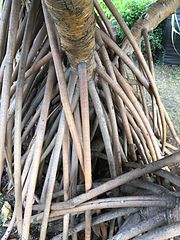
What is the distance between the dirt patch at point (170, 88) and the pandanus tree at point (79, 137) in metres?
1.07

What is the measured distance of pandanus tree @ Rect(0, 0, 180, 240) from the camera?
2.90ft

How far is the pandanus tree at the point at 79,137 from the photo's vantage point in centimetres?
88

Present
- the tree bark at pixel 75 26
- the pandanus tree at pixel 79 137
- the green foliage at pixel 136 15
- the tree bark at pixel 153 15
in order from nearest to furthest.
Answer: the tree bark at pixel 75 26 < the pandanus tree at pixel 79 137 < the tree bark at pixel 153 15 < the green foliage at pixel 136 15

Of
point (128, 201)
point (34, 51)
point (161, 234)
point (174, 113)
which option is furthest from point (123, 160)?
point (174, 113)

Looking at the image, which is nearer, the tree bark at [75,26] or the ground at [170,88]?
the tree bark at [75,26]

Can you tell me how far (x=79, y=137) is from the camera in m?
0.99

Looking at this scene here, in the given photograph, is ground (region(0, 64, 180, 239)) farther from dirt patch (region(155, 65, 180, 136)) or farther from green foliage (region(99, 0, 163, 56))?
green foliage (region(99, 0, 163, 56))

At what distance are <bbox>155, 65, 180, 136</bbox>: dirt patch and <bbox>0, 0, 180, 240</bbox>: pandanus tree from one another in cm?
107

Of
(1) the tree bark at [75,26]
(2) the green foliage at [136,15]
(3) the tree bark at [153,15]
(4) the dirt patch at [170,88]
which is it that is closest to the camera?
(1) the tree bark at [75,26]

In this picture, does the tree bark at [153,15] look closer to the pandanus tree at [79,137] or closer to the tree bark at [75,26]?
the pandanus tree at [79,137]

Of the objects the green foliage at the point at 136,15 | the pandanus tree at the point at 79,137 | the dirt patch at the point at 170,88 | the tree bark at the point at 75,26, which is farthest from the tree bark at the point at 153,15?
the green foliage at the point at 136,15

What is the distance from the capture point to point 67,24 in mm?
721

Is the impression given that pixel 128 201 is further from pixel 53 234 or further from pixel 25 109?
pixel 25 109

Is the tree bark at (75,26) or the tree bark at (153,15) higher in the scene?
the tree bark at (153,15)
